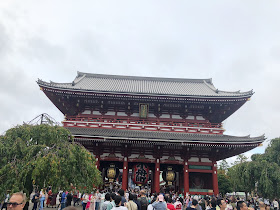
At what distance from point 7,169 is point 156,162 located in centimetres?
1309

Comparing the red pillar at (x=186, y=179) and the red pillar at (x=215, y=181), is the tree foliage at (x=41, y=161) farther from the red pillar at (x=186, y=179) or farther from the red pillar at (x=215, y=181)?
the red pillar at (x=215, y=181)

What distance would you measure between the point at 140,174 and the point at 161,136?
4.16 meters

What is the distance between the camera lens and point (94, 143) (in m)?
18.0

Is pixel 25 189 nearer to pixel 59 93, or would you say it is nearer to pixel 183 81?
pixel 59 93

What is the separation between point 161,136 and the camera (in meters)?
17.1

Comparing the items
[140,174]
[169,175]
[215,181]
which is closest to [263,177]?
[215,181]

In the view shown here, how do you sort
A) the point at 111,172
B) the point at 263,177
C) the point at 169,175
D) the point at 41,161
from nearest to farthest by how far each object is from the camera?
1. the point at 41,161
2. the point at 111,172
3. the point at 169,175
4. the point at 263,177

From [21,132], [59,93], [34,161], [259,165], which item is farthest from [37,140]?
[259,165]

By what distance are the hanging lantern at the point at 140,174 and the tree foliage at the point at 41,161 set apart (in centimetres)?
1018

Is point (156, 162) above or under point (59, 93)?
under

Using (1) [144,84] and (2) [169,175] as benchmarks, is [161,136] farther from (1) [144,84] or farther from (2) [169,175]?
(1) [144,84]

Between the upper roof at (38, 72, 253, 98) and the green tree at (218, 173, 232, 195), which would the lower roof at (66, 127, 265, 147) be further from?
the green tree at (218, 173, 232, 195)

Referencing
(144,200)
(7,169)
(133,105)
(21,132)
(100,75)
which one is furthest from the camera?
(100,75)

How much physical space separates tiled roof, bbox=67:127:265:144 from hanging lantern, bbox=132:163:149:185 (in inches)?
124
